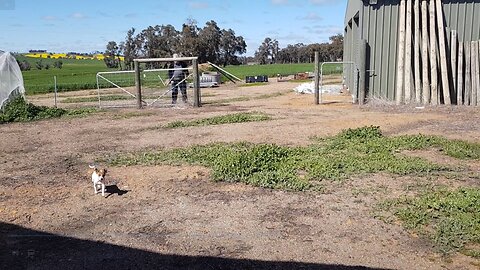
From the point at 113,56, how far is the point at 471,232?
89430mm

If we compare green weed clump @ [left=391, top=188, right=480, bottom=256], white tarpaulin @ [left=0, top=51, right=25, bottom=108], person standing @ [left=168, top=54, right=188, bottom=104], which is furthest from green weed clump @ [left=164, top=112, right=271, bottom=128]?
green weed clump @ [left=391, top=188, right=480, bottom=256]

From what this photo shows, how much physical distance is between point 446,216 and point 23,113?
12754 mm

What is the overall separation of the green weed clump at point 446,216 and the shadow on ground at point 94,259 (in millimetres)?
1041

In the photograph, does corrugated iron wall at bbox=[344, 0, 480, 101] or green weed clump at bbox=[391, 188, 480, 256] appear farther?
corrugated iron wall at bbox=[344, 0, 480, 101]

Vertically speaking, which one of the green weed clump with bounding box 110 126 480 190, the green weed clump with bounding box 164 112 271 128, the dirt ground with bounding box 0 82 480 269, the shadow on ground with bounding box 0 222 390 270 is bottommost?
the shadow on ground with bounding box 0 222 390 270

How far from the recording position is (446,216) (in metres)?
4.76

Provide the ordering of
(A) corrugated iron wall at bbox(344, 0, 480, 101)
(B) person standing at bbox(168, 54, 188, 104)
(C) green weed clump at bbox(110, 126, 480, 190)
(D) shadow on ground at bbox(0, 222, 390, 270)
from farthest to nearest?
(B) person standing at bbox(168, 54, 188, 104), (A) corrugated iron wall at bbox(344, 0, 480, 101), (C) green weed clump at bbox(110, 126, 480, 190), (D) shadow on ground at bbox(0, 222, 390, 270)

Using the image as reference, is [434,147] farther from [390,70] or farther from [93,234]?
[390,70]

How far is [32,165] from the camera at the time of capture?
7746 millimetres

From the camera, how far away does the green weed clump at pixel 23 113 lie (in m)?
13.7

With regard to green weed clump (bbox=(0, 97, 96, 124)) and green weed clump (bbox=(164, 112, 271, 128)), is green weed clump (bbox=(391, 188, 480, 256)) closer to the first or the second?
green weed clump (bbox=(164, 112, 271, 128))

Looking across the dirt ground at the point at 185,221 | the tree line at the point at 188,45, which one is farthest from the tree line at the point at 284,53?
the dirt ground at the point at 185,221

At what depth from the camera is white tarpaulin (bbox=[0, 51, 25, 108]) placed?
14578 millimetres

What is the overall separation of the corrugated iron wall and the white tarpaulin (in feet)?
38.1
